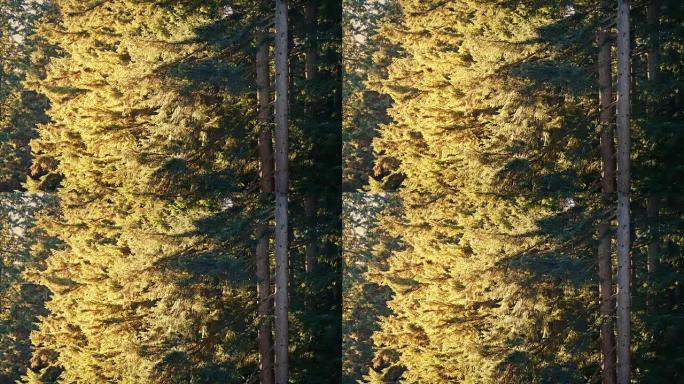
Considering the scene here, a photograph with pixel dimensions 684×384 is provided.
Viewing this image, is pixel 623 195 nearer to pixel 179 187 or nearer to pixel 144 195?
pixel 179 187

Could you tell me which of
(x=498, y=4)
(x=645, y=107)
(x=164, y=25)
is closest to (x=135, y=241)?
(x=164, y=25)

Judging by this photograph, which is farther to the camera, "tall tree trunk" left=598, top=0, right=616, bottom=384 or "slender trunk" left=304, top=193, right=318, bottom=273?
"slender trunk" left=304, top=193, right=318, bottom=273

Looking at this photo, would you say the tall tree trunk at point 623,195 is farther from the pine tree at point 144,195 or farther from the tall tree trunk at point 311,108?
the pine tree at point 144,195

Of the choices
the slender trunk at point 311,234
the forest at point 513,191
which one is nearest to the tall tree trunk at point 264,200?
the slender trunk at point 311,234

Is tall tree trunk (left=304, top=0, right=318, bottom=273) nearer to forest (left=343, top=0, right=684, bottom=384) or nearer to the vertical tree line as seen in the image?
the vertical tree line

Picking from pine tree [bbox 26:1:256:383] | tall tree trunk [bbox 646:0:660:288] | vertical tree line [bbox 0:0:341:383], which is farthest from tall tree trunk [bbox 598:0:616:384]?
pine tree [bbox 26:1:256:383]
